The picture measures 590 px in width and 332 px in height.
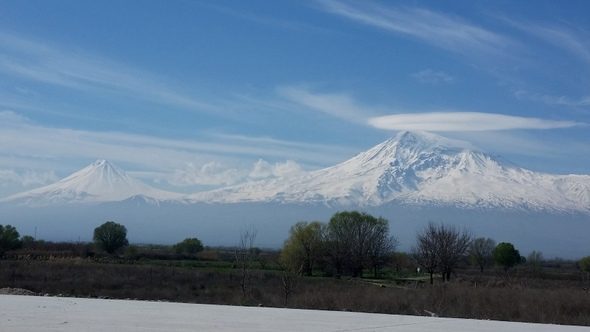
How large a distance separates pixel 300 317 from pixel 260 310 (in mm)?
1748

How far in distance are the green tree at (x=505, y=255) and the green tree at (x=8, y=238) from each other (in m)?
60.2

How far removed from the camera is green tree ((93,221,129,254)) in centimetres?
9781

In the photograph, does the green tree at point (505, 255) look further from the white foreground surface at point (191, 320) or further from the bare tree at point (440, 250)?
the white foreground surface at point (191, 320)

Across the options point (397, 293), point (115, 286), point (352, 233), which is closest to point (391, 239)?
point (352, 233)

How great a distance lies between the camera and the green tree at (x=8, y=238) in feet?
264

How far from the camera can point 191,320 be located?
12.4 m

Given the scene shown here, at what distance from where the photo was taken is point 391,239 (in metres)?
83.1

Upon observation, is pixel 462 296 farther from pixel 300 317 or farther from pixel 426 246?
pixel 426 246

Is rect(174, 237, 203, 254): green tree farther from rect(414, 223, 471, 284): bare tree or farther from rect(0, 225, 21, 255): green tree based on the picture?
rect(414, 223, 471, 284): bare tree

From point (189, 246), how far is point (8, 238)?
3790cm

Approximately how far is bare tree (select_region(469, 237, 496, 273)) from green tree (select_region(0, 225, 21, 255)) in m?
55.9

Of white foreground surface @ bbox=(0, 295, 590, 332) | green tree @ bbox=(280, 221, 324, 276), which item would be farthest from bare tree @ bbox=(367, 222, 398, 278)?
white foreground surface @ bbox=(0, 295, 590, 332)

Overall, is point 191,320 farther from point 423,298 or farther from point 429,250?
point 429,250

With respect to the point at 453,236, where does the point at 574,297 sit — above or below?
below
